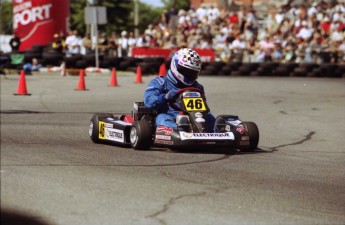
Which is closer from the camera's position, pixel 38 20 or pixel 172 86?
pixel 172 86

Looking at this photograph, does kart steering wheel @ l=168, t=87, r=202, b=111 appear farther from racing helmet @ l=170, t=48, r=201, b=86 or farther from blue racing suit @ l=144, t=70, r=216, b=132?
racing helmet @ l=170, t=48, r=201, b=86

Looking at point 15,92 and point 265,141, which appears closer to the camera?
point 265,141

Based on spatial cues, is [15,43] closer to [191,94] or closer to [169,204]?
[191,94]

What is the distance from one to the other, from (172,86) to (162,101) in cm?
29

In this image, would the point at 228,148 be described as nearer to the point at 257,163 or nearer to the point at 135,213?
the point at 257,163

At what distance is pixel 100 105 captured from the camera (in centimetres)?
1711

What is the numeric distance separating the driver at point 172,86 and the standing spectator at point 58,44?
21.8 metres

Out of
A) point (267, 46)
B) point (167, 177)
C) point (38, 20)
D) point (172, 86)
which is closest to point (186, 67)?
point (172, 86)

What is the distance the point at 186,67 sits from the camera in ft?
33.0

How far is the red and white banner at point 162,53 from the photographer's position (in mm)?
31359

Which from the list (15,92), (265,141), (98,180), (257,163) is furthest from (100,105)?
(98,180)

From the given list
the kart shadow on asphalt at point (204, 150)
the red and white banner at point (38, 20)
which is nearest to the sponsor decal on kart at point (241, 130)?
the kart shadow on asphalt at point (204, 150)

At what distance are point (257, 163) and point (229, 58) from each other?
2283 centimetres

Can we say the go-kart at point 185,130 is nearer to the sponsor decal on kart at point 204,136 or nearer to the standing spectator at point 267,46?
the sponsor decal on kart at point 204,136
